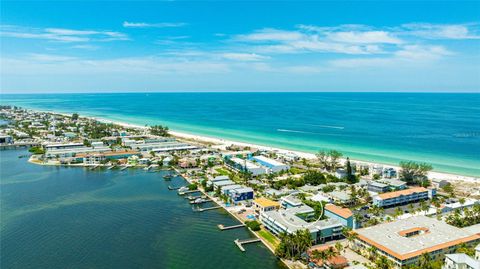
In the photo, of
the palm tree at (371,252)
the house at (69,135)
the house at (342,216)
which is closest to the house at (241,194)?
the house at (342,216)

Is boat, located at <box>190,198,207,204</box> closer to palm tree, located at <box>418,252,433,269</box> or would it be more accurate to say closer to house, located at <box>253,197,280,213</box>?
house, located at <box>253,197,280,213</box>

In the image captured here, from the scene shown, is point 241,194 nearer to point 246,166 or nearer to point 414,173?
point 246,166

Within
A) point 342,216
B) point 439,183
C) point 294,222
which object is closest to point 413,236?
point 342,216

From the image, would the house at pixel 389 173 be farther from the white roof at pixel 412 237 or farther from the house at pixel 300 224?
the house at pixel 300 224

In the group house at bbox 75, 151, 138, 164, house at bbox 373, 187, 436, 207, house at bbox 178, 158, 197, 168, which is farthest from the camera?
house at bbox 75, 151, 138, 164

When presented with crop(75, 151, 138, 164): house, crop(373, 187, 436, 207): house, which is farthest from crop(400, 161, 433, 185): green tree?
crop(75, 151, 138, 164): house

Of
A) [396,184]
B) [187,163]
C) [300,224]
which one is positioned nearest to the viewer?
[300,224]
